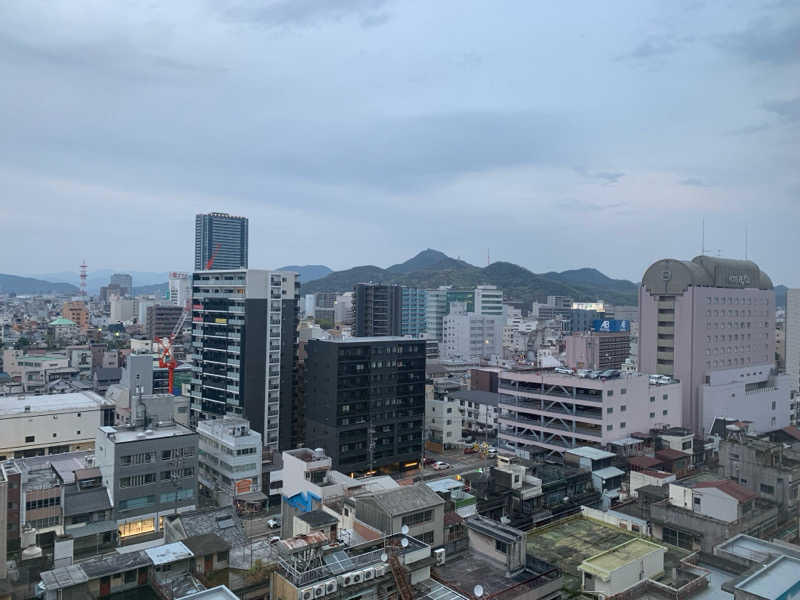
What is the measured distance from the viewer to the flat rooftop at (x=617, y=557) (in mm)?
19250

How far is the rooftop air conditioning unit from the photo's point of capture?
1584 cm

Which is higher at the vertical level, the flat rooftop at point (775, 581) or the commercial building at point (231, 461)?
the flat rooftop at point (775, 581)

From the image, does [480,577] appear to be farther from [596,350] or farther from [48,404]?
[596,350]

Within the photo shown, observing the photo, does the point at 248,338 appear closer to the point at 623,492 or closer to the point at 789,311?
the point at 623,492

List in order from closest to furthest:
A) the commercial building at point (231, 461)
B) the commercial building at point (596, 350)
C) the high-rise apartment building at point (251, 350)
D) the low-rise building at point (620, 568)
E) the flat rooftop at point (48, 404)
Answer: the low-rise building at point (620, 568) < the commercial building at point (231, 461) < the flat rooftop at point (48, 404) < the high-rise apartment building at point (251, 350) < the commercial building at point (596, 350)

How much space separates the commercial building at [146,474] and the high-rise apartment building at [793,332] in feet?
267

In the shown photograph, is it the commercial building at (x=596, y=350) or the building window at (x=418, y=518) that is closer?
the building window at (x=418, y=518)

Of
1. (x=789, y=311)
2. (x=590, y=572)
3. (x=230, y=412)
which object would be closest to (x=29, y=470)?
(x=230, y=412)

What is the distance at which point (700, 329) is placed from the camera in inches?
2217

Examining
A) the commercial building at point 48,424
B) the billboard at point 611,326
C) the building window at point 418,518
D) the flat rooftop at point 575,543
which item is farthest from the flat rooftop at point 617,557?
the billboard at point 611,326

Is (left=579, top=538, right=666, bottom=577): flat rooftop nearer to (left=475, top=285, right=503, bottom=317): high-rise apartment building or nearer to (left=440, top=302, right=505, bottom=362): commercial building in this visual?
(left=440, top=302, right=505, bottom=362): commercial building

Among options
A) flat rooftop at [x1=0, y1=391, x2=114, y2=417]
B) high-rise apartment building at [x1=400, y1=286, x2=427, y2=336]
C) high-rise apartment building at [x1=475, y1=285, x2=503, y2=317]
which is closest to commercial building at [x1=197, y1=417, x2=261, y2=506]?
flat rooftop at [x1=0, y1=391, x2=114, y2=417]

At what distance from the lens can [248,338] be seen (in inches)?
2090

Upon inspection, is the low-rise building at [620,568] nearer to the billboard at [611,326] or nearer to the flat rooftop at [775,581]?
the flat rooftop at [775,581]
